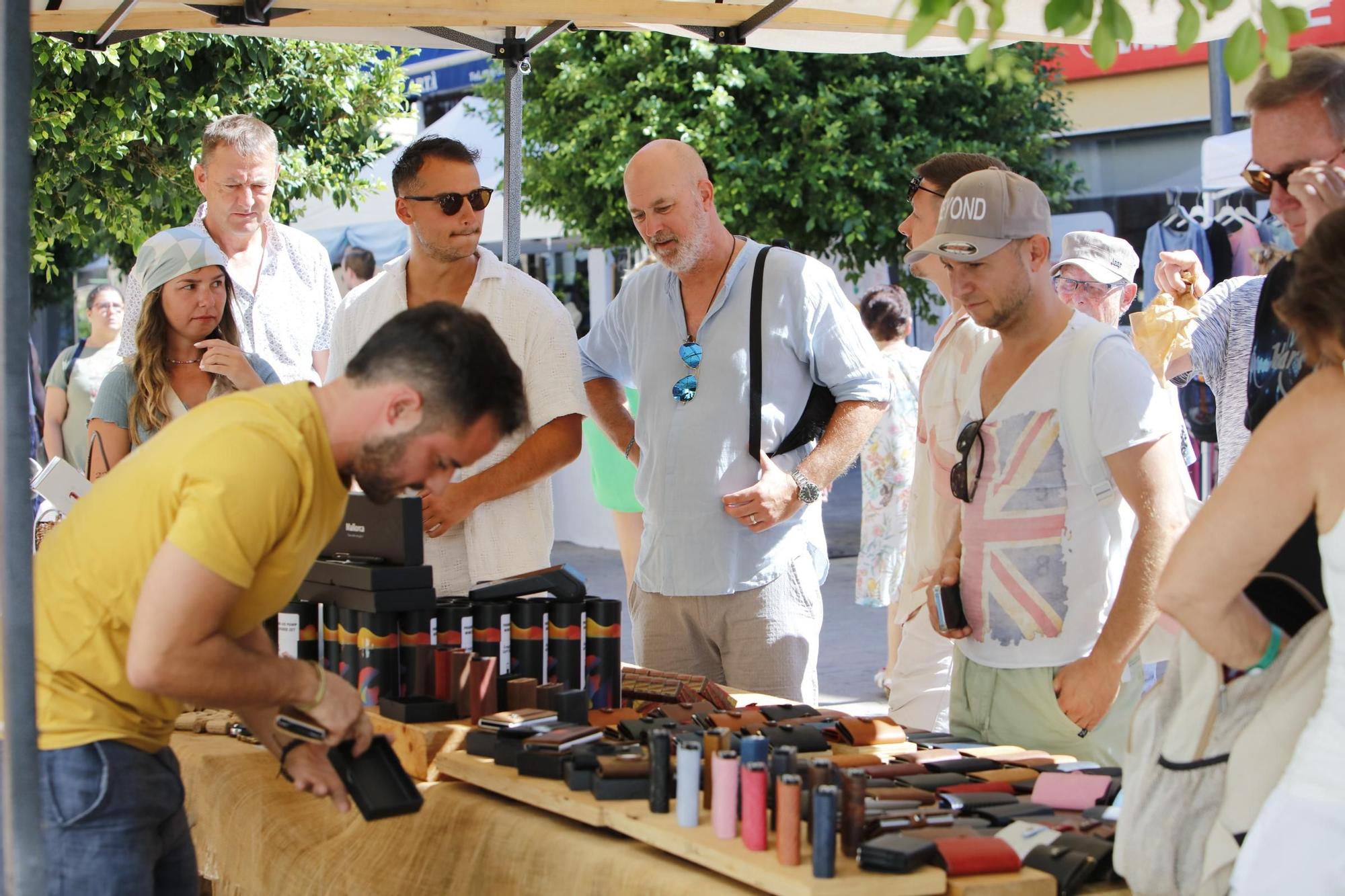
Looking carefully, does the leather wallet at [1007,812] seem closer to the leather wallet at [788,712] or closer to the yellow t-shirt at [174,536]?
the leather wallet at [788,712]

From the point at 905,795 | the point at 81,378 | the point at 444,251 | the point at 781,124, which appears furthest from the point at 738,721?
the point at 781,124

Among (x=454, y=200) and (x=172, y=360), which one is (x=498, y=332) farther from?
(x=172, y=360)

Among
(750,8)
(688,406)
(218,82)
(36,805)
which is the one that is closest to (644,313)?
(688,406)

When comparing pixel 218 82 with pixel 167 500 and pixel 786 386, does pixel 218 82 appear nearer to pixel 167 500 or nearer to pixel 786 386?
pixel 786 386

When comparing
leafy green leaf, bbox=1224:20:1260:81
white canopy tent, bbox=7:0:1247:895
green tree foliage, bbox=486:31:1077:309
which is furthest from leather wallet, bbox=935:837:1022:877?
green tree foliage, bbox=486:31:1077:309

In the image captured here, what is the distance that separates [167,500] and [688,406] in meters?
2.01

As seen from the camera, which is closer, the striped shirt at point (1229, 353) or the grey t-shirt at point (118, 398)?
the striped shirt at point (1229, 353)

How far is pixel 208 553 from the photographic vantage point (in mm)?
1882

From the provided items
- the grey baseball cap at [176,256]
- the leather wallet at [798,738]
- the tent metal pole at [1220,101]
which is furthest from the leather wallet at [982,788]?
the tent metal pole at [1220,101]

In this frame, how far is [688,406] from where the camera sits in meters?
3.81

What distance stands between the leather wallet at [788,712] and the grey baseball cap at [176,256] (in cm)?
200

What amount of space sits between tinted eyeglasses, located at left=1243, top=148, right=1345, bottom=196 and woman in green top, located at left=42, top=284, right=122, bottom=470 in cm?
599

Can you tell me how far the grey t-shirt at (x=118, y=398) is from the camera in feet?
12.8

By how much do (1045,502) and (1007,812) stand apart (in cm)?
77
